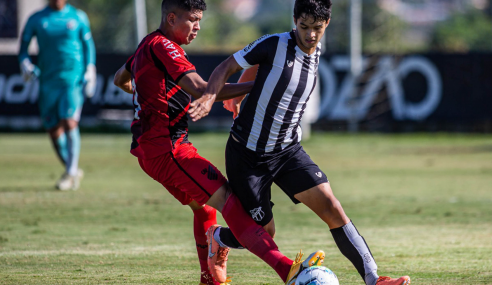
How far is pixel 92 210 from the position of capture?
8.56 m

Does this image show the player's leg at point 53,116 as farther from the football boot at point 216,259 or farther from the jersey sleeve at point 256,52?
the jersey sleeve at point 256,52

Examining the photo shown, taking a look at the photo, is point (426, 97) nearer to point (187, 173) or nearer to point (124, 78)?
point (124, 78)

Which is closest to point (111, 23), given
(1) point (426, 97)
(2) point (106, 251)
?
(1) point (426, 97)

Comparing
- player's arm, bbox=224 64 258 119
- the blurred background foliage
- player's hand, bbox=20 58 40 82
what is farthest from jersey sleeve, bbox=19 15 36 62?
the blurred background foliage

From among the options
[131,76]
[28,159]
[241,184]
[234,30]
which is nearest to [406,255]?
[241,184]

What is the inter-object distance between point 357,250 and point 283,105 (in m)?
1.06

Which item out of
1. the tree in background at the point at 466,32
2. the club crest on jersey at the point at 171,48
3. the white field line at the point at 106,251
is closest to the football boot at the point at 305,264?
the club crest on jersey at the point at 171,48

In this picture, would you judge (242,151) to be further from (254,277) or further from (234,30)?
(234,30)

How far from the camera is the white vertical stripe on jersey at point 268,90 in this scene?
478 centimetres

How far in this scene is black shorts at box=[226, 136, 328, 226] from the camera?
4812mm

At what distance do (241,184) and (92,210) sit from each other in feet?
13.6

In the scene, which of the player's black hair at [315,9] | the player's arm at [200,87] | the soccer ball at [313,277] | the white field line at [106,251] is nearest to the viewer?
the soccer ball at [313,277]

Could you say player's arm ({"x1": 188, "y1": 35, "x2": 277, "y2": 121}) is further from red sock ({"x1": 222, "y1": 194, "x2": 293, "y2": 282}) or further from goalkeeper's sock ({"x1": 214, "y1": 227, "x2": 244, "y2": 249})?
goalkeeper's sock ({"x1": 214, "y1": 227, "x2": 244, "y2": 249})

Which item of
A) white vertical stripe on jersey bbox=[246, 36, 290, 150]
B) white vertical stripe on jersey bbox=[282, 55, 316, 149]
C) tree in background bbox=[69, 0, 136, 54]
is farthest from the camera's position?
tree in background bbox=[69, 0, 136, 54]
